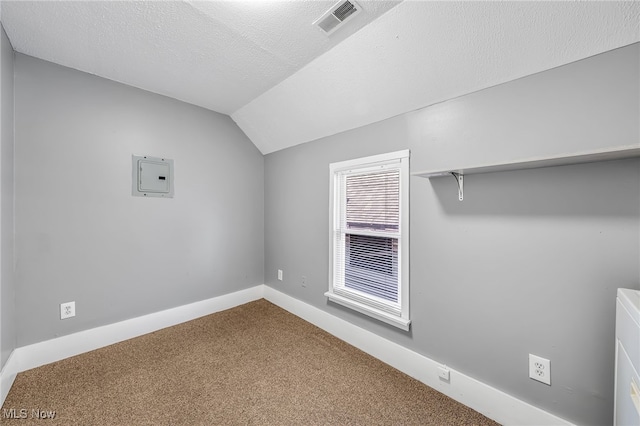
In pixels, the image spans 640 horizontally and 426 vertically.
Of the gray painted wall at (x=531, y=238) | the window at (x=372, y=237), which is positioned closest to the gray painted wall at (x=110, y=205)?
the window at (x=372, y=237)

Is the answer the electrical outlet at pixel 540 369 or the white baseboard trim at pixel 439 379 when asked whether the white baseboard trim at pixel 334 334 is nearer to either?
the white baseboard trim at pixel 439 379

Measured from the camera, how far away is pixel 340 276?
256cm

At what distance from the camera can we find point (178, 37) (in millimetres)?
1729

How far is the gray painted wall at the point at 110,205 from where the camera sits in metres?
1.97

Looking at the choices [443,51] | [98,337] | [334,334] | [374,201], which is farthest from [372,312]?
[98,337]

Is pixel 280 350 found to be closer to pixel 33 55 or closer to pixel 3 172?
pixel 3 172

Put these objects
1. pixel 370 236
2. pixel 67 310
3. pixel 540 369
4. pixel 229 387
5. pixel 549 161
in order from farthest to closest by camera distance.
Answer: pixel 370 236 < pixel 67 310 < pixel 229 387 < pixel 540 369 < pixel 549 161

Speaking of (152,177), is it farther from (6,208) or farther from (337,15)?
(337,15)

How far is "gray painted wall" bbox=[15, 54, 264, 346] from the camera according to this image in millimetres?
1967

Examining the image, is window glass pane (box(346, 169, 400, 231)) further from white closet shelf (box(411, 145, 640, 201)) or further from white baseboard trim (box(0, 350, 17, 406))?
white baseboard trim (box(0, 350, 17, 406))

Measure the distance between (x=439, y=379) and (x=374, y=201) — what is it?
1.45 metres

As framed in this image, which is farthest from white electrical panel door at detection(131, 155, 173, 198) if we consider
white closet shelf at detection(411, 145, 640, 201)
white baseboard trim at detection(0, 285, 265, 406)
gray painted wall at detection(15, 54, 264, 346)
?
white closet shelf at detection(411, 145, 640, 201)

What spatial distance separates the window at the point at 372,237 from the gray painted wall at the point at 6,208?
242 centimetres

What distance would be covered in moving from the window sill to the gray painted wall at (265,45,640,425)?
0.08 m
